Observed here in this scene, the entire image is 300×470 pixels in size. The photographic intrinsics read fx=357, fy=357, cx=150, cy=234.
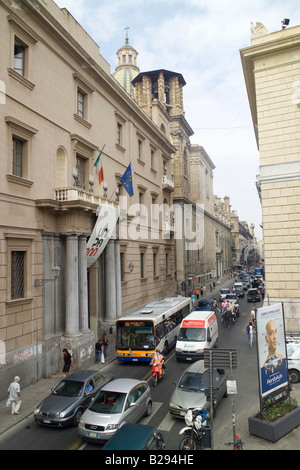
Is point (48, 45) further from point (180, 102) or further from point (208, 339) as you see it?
point (180, 102)

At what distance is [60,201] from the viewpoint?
738 inches

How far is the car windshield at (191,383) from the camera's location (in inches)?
494

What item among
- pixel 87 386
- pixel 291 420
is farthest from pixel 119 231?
pixel 291 420

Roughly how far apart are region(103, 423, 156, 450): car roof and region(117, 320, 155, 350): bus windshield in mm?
10091

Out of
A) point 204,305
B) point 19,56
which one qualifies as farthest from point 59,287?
point 204,305

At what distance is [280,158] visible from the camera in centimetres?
2120

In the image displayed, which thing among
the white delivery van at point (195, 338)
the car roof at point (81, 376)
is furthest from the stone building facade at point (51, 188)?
the white delivery van at point (195, 338)

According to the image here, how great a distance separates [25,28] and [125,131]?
12.3 metres

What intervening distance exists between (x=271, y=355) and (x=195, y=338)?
338 inches

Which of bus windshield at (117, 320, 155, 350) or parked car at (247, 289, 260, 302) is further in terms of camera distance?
parked car at (247, 289, 260, 302)

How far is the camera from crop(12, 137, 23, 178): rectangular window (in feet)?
55.0

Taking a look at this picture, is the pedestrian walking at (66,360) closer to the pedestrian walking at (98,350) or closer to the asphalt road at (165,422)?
the asphalt road at (165,422)

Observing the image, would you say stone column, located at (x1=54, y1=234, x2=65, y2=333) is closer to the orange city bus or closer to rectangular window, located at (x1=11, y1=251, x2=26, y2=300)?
rectangular window, located at (x1=11, y1=251, x2=26, y2=300)

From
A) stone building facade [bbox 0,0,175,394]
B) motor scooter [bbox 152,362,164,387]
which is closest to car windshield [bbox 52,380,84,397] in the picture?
stone building facade [bbox 0,0,175,394]
